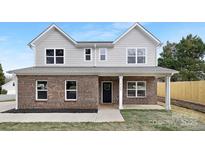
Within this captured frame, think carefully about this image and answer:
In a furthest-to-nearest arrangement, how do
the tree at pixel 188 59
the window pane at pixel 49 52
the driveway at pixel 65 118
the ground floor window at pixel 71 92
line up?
the tree at pixel 188 59 < the window pane at pixel 49 52 < the ground floor window at pixel 71 92 < the driveway at pixel 65 118

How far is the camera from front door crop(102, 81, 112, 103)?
22875 millimetres

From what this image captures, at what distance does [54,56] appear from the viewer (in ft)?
72.6

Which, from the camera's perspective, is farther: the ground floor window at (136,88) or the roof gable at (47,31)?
the ground floor window at (136,88)

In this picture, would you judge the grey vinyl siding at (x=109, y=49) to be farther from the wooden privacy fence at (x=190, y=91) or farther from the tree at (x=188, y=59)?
the tree at (x=188, y=59)

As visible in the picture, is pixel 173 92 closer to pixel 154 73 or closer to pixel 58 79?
pixel 154 73

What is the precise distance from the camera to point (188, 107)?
22141 millimetres

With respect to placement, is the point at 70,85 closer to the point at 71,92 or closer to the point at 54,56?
the point at 71,92

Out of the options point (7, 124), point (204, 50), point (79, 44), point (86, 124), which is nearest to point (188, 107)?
point (79, 44)

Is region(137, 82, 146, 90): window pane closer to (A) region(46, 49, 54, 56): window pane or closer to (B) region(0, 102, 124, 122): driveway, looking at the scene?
(B) region(0, 102, 124, 122): driveway

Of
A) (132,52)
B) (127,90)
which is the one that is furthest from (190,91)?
(132,52)

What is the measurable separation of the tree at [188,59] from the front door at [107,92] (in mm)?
24677

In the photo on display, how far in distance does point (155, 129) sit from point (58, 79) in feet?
32.2

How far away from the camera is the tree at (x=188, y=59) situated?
145 feet

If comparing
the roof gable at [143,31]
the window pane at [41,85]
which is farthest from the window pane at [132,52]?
the window pane at [41,85]
